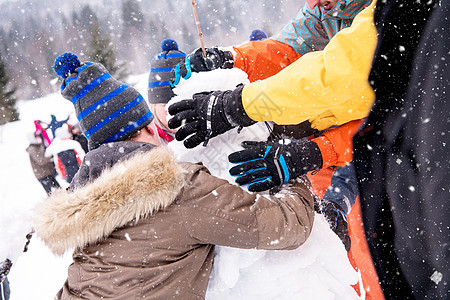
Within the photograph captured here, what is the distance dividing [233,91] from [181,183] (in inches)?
20.0

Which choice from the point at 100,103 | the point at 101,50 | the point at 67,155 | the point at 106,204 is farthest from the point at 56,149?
the point at 101,50

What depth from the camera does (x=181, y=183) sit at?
1.27 meters

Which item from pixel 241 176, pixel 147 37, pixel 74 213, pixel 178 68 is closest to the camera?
pixel 74 213

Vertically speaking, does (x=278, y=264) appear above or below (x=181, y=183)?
below

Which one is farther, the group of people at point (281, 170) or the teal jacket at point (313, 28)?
the teal jacket at point (313, 28)

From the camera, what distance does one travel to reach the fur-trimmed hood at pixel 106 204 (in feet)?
3.98

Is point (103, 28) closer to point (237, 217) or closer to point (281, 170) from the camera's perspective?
point (281, 170)

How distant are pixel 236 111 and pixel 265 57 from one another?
96cm

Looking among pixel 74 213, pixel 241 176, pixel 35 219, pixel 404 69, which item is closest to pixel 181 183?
pixel 241 176

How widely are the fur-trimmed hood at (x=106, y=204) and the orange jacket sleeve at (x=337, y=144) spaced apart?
0.79 metres

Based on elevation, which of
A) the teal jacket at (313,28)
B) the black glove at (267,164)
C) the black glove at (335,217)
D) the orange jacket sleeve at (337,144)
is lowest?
the black glove at (335,217)

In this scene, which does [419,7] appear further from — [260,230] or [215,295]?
[215,295]

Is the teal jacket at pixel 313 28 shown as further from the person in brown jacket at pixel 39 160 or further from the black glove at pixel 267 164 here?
the person in brown jacket at pixel 39 160

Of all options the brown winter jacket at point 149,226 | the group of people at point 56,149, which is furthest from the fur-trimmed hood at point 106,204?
the group of people at point 56,149
